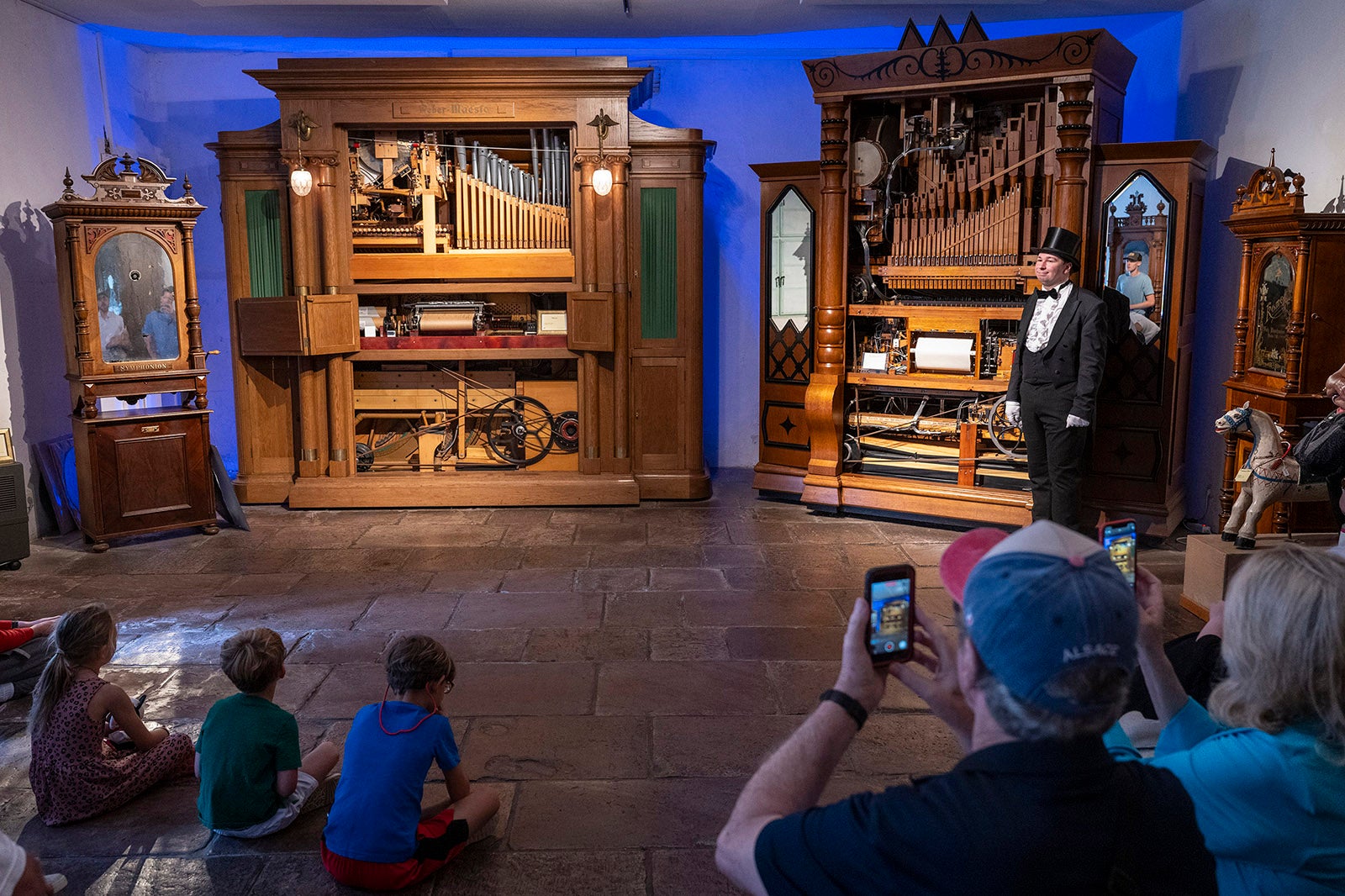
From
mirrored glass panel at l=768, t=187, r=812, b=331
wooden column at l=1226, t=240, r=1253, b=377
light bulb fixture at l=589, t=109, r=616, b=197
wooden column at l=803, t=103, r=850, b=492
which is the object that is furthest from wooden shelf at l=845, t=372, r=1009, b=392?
light bulb fixture at l=589, t=109, r=616, b=197

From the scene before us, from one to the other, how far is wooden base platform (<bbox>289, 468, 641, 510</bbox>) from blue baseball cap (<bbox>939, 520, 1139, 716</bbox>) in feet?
21.6

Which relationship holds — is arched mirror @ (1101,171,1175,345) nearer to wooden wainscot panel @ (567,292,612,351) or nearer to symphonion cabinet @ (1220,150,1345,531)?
symphonion cabinet @ (1220,150,1345,531)

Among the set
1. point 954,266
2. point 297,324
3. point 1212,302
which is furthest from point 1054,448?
point 297,324

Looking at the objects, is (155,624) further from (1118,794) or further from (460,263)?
(1118,794)

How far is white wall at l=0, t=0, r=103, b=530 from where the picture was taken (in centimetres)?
700

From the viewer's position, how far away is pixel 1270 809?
1.74 metres

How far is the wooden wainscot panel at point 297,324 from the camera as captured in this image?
7.72 metres

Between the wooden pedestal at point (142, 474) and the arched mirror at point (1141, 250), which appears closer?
the arched mirror at point (1141, 250)

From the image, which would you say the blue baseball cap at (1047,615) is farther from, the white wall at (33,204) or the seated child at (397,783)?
the white wall at (33,204)

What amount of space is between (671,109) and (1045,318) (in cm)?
406

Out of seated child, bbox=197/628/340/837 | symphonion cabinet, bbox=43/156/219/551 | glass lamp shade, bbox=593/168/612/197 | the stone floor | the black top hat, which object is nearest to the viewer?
seated child, bbox=197/628/340/837

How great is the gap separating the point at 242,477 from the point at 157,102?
3.26 m

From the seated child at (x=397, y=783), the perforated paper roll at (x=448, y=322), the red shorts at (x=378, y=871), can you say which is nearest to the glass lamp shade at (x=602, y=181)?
the perforated paper roll at (x=448, y=322)

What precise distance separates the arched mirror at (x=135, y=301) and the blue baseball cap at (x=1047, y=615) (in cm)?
677
